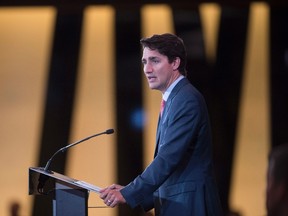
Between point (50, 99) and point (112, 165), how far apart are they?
2.28ft

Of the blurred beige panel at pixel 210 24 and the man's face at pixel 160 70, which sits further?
the blurred beige panel at pixel 210 24

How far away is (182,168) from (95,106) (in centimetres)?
244

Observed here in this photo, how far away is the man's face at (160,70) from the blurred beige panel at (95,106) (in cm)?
222

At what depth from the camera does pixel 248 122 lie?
16.0 ft

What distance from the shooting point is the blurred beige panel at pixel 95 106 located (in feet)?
15.6

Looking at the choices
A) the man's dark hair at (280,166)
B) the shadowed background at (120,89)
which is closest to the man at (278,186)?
the man's dark hair at (280,166)

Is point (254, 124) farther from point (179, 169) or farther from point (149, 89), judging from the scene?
point (179, 169)

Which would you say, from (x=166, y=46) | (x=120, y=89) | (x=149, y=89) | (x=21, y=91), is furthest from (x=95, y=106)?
(x=166, y=46)

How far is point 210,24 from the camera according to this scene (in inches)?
192

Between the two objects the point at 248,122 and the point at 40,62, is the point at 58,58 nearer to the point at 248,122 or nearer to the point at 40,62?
the point at 40,62

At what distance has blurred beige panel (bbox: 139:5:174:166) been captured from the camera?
4.76 m

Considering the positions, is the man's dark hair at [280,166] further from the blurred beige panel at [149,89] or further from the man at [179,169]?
the blurred beige panel at [149,89]

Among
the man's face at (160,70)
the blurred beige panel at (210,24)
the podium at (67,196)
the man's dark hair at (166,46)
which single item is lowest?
the podium at (67,196)

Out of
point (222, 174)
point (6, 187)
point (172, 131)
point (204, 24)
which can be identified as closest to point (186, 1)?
point (204, 24)
